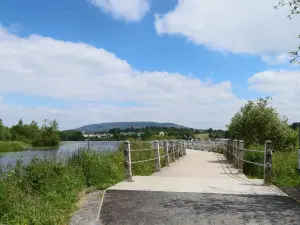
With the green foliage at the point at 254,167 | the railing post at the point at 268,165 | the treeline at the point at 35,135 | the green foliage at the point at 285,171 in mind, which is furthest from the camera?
the treeline at the point at 35,135

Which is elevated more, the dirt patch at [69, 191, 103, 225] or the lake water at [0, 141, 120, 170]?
the lake water at [0, 141, 120, 170]

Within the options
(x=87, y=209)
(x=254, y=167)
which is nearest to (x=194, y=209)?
(x=87, y=209)

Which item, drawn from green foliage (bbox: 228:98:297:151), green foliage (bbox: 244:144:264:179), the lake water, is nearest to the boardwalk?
the lake water

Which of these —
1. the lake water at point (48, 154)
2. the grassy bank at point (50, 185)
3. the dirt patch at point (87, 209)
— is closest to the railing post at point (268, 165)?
the grassy bank at point (50, 185)

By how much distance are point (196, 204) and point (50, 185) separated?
357 cm

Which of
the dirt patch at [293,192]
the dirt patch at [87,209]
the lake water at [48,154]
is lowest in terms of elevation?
the dirt patch at [87,209]

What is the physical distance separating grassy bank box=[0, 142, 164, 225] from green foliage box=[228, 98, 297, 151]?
10.5 metres

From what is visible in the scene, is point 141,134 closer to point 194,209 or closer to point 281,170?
point 281,170

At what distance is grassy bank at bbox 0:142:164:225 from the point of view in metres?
6.59

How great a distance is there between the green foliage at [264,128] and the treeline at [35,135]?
90604mm

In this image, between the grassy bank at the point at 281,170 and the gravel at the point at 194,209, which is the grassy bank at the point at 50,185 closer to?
the gravel at the point at 194,209

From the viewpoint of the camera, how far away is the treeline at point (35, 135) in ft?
351

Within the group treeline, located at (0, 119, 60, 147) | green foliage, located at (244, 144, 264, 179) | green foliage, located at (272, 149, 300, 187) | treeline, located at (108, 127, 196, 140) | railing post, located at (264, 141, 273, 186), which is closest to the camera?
railing post, located at (264, 141, 273, 186)

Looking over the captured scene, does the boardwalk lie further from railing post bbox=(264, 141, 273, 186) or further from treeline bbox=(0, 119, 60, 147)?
treeline bbox=(0, 119, 60, 147)
